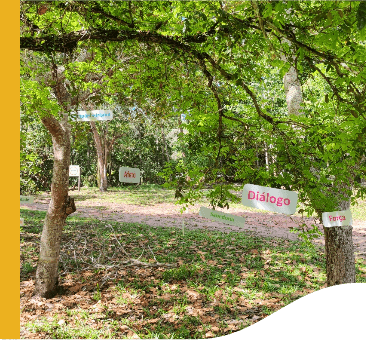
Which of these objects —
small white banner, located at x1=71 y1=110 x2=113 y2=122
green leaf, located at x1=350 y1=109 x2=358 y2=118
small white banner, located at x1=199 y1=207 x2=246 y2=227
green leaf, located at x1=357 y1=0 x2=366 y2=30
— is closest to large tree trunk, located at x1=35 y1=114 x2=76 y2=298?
small white banner, located at x1=71 y1=110 x2=113 y2=122

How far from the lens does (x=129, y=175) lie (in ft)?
6.20

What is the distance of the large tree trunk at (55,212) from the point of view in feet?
6.84

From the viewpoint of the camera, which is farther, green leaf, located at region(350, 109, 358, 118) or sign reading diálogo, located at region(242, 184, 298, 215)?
sign reading diálogo, located at region(242, 184, 298, 215)

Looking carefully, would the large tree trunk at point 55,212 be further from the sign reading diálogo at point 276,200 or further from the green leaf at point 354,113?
the green leaf at point 354,113

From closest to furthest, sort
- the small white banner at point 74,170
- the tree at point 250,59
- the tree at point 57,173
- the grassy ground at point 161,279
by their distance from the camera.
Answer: the tree at point 250,59 < the grassy ground at point 161,279 < the tree at point 57,173 < the small white banner at point 74,170

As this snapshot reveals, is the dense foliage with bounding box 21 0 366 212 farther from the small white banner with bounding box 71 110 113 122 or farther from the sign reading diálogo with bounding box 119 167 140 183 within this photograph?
the small white banner with bounding box 71 110 113 122

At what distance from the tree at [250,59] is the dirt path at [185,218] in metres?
0.17

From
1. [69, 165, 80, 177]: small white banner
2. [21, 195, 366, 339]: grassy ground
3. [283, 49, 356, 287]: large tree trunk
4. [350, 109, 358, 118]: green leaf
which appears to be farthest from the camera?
[69, 165, 80, 177]: small white banner

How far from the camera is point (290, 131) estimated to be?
1474mm

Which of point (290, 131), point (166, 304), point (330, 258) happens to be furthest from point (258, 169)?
point (166, 304)

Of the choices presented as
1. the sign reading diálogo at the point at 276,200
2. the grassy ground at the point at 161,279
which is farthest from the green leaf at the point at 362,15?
the grassy ground at the point at 161,279

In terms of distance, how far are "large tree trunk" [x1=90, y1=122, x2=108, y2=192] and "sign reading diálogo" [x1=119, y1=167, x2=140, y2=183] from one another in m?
0.23

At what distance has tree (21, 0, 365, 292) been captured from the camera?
120 centimetres

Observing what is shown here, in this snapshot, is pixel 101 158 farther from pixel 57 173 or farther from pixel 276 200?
pixel 276 200
